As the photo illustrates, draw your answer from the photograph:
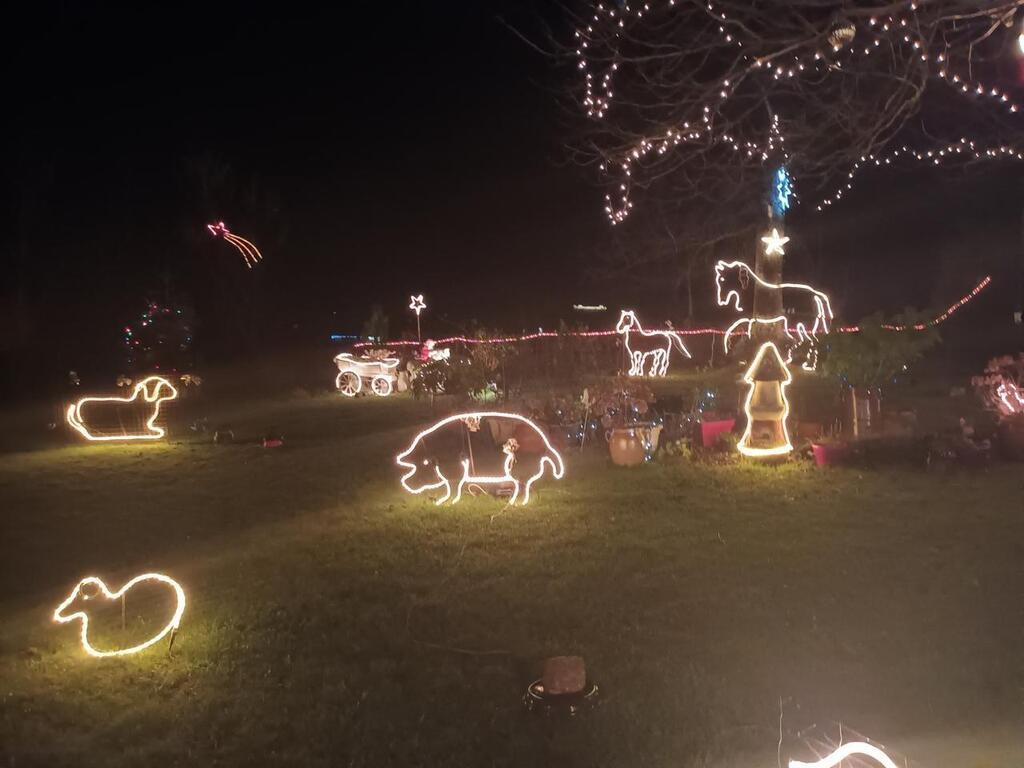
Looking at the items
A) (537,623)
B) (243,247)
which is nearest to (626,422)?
(537,623)

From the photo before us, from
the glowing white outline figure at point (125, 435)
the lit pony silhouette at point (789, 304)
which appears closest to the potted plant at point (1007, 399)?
the lit pony silhouette at point (789, 304)

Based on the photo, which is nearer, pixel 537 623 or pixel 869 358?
pixel 537 623

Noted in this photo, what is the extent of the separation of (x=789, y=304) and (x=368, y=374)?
16123 mm

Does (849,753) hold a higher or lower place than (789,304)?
lower

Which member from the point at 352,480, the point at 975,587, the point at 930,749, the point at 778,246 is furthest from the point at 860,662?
the point at 778,246

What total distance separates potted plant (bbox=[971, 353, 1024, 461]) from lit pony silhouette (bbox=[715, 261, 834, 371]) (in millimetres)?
2349

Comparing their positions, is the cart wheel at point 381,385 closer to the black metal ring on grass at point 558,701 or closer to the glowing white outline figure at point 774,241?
the glowing white outline figure at point 774,241

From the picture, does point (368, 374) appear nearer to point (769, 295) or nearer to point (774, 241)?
point (769, 295)

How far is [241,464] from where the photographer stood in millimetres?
10266

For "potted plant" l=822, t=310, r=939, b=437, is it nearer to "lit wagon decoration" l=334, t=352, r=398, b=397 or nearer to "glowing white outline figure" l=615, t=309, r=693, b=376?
"glowing white outline figure" l=615, t=309, r=693, b=376

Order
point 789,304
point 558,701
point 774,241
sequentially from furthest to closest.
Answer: point 789,304, point 774,241, point 558,701

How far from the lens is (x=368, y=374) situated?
19.9 m

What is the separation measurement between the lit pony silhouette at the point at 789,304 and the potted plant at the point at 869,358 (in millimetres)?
910

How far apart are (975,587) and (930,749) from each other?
6.59 feet
